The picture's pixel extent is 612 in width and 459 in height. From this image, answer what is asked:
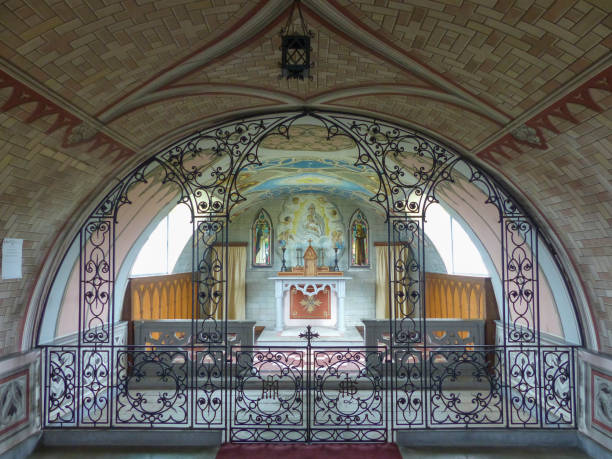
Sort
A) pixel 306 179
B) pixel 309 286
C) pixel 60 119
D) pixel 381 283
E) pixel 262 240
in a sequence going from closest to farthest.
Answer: pixel 60 119, pixel 306 179, pixel 309 286, pixel 381 283, pixel 262 240

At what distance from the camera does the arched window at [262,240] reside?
12.5m

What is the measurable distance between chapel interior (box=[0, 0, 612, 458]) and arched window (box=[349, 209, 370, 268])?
512 centimetres

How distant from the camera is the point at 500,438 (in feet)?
15.3

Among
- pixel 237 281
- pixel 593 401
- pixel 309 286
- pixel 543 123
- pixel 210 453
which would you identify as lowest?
pixel 210 453

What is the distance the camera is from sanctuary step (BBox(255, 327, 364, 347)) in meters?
9.73

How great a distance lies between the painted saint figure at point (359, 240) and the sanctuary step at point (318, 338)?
186 cm

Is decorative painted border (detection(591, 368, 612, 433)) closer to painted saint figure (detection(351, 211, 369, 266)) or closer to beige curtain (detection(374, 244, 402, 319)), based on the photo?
beige curtain (detection(374, 244, 402, 319))

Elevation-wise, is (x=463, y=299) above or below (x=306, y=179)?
below

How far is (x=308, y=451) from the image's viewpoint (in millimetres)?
4488

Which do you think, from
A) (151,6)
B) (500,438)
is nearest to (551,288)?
(500,438)

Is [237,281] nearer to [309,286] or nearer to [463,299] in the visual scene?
[309,286]

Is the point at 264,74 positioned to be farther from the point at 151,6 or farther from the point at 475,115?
the point at 475,115

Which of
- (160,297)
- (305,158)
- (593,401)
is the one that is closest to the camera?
(593,401)

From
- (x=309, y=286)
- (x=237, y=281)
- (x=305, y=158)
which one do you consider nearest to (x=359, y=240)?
(x=309, y=286)
